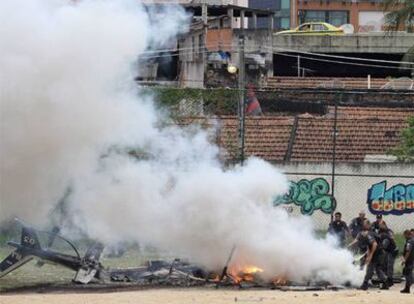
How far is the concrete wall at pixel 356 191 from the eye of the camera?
27.4m

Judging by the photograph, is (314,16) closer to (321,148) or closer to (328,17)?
(328,17)

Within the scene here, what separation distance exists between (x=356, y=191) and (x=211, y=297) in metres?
11.4

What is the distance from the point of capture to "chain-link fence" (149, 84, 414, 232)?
25.1m

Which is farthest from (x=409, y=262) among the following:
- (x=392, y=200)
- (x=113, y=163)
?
(x=392, y=200)

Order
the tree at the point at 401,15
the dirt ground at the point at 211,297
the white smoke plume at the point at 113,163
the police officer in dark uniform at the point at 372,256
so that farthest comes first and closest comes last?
the tree at the point at 401,15 → the police officer in dark uniform at the point at 372,256 → the white smoke plume at the point at 113,163 → the dirt ground at the point at 211,297

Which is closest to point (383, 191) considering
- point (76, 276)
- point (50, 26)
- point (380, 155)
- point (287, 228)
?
point (380, 155)

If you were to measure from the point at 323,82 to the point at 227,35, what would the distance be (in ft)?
17.7

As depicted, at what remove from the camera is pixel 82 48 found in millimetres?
17281

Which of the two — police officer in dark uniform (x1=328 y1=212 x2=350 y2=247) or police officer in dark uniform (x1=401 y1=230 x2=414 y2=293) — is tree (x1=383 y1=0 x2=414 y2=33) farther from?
police officer in dark uniform (x1=401 y1=230 x2=414 y2=293)

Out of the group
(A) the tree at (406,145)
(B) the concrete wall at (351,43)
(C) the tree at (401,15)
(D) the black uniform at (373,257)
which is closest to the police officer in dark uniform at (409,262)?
(D) the black uniform at (373,257)

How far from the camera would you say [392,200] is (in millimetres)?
27703

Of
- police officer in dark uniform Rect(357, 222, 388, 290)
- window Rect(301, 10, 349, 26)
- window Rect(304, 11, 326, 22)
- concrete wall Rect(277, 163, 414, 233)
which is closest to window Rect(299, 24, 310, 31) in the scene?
window Rect(301, 10, 349, 26)

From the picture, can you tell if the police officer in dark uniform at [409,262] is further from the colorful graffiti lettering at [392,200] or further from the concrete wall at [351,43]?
the concrete wall at [351,43]

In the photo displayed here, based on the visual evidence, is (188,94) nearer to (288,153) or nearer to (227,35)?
(288,153)
